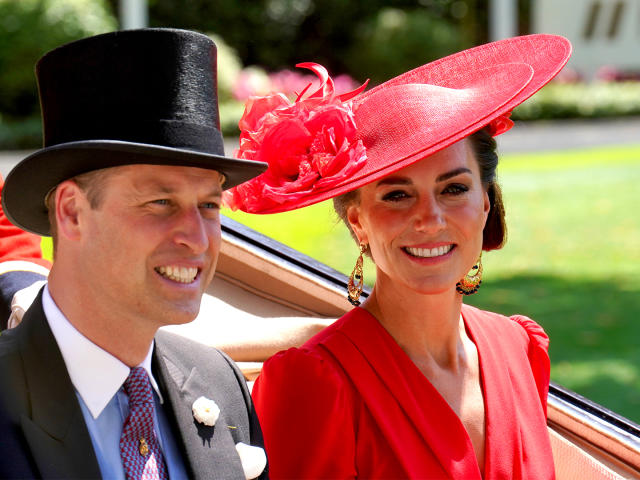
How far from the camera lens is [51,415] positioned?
1.75 meters

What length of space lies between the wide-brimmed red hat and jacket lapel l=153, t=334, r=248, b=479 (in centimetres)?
53

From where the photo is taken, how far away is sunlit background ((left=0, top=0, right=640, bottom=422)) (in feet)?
23.3

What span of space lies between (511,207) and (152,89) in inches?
367

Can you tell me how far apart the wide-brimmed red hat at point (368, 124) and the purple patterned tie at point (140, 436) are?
0.67 m

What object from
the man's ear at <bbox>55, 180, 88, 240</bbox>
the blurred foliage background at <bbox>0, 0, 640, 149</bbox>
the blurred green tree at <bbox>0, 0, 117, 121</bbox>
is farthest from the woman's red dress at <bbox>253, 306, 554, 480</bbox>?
the blurred green tree at <bbox>0, 0, 117, 121</bbox>

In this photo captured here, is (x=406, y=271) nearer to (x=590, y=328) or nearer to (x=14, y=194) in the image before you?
(x=14, y=194)

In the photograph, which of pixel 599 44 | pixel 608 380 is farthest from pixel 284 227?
pixel 599 44

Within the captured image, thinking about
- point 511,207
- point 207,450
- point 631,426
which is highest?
point 511,207

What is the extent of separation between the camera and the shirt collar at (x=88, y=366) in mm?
1810

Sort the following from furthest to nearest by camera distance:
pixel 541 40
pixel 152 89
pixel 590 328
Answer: pixel 590 328 < pixel 541 40 < pixel 152 89

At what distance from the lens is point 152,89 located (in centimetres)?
183

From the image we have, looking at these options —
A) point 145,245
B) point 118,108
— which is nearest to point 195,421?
point 145,245

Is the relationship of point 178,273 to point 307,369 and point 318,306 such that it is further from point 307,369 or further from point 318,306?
point 318,306

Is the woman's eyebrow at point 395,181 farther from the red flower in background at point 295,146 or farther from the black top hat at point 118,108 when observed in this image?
the black top hat at point 118,108
